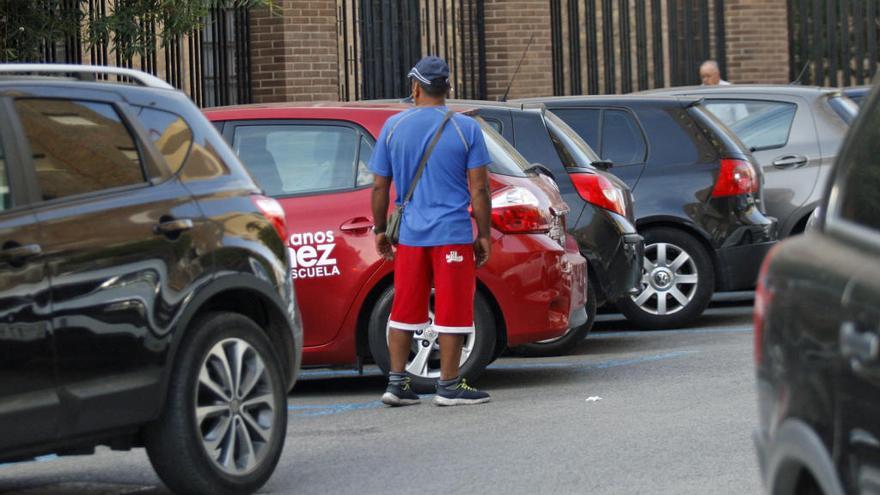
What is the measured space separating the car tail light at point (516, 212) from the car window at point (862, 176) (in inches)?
208

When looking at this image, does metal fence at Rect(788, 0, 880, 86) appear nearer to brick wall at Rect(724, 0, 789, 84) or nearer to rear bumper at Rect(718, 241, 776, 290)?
brick wall at Rect(724, 0, 789, 84)

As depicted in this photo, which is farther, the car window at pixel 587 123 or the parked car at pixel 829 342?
the car window at pixel 587 123

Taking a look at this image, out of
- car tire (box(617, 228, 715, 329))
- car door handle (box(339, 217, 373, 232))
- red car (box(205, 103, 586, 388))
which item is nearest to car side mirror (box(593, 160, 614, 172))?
car tire (box(617, 228, 715, 329))

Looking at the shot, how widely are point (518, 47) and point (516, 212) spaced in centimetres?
1166

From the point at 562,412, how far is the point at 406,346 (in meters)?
0.87

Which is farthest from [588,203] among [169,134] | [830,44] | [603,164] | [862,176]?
[830,44]

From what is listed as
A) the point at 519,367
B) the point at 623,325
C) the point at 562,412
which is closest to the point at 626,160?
the point at 623,325

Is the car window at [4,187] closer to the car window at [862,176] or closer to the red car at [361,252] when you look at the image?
the car window at [862,176]

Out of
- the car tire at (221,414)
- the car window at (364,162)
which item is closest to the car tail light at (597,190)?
the car window at (364,162)

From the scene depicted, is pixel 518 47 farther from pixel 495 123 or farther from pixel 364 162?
pixel 364 162

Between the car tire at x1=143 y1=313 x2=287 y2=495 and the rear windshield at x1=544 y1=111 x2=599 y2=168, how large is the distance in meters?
4.54

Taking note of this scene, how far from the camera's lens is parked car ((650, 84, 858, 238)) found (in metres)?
13.4

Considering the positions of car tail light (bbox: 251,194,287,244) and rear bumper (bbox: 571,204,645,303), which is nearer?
car tail light (bbox: 251,194,287,244)

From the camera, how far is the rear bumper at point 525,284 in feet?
29.6
